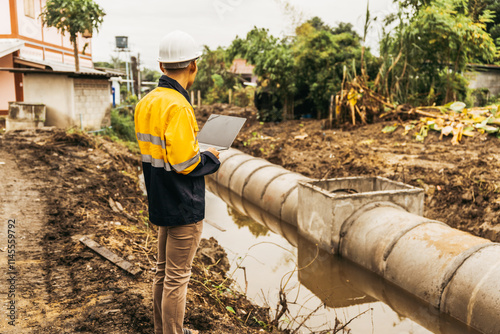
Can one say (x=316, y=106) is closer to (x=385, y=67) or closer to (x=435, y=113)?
(x=385, y=67)

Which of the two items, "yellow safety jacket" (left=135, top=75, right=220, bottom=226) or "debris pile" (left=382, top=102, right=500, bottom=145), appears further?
"debris pile" (left=382, top=102, right=500, bottom=145)

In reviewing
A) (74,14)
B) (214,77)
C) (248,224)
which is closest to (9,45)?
(74,14)

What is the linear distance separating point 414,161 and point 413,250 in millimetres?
4377

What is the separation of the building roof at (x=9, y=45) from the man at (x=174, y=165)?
521 inches

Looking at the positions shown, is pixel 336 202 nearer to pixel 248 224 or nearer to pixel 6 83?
pixel 248 224

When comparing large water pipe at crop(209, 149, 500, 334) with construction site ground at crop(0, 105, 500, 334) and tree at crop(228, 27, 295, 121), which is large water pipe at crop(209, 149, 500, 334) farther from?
tree at crop(228, 27, 295, 121)

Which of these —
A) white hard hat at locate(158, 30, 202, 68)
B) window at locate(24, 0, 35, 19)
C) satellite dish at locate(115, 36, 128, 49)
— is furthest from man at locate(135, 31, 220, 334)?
satellite dish at locate(115, 36, 128, 49)

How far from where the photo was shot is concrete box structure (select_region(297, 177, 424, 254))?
597cm

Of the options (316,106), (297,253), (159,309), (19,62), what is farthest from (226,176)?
(19,62)

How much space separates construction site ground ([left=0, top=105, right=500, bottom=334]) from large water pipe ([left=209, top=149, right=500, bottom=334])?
1.52m

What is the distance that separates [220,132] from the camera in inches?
109

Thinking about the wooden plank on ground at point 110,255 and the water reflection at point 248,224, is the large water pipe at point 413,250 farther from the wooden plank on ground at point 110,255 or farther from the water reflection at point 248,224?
the wooden plank on ground at point 110,255

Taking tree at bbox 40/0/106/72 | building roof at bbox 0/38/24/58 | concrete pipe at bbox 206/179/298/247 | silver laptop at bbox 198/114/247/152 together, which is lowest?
concrete pipe at bbox 206/179/298/247

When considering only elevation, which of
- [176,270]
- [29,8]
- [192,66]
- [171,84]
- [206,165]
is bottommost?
[176,270]
